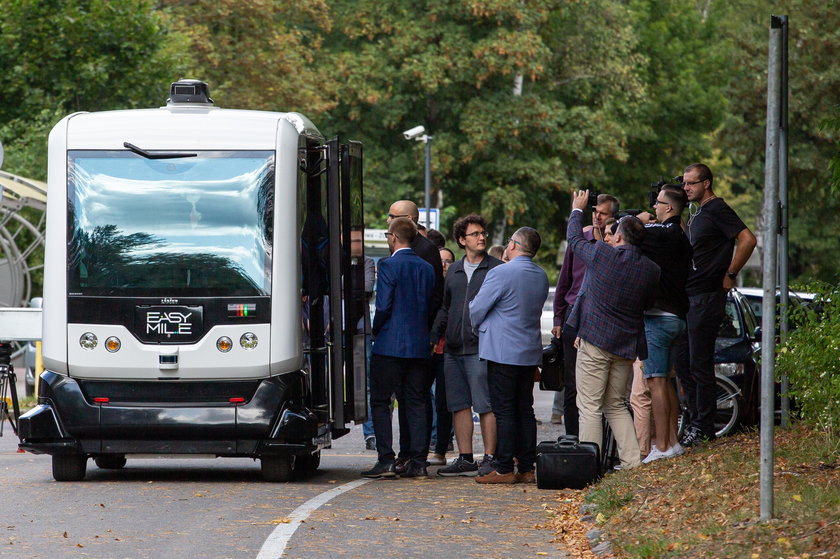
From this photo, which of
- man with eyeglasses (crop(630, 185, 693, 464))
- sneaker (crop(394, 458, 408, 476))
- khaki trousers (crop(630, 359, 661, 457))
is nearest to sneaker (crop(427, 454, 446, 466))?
sneaker (crop(394, 458, 408, 476))

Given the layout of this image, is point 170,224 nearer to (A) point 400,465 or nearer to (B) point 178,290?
(B) point 178,290

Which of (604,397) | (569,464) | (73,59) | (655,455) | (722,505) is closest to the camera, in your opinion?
(722,505)

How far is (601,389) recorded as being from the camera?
11.3 m

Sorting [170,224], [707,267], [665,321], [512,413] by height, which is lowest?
[512,413]

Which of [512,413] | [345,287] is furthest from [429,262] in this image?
[512,413]

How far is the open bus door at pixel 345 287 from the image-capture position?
11773mm

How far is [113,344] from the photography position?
11.6m

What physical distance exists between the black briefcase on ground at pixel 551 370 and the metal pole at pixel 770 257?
13.9ft

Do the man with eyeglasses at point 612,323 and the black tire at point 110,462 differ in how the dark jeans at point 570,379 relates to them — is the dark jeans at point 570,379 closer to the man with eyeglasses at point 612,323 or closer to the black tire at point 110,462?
the man with eyeglasses at point 612,323

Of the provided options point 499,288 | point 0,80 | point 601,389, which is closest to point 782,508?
point 601,389

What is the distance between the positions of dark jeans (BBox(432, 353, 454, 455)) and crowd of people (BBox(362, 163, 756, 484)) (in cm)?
22

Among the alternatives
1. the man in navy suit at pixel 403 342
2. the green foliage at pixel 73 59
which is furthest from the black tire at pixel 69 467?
the green foliage at pixel 73 59

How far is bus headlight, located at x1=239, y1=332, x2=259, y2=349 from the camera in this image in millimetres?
11578

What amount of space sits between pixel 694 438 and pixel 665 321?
44.8 inches
